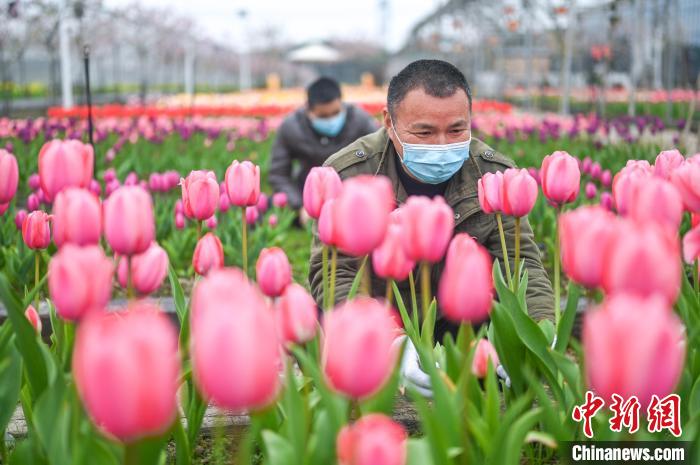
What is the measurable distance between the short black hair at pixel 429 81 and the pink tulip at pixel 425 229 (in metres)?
1.22

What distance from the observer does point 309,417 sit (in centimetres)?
133

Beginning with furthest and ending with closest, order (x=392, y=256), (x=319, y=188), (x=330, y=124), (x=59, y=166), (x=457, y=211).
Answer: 1. (x=330, y=124)
2. (x=457, y=211)
3. (x=319, y=188)
4. (x=59, y=166)
5. (x=392, y=256)

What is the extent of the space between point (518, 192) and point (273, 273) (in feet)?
1.78

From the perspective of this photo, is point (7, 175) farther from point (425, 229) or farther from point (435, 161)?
point (435, 161)

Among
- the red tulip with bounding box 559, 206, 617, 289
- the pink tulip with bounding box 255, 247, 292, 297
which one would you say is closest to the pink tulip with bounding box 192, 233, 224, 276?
the pink tulip with bounding box 255, 247, 292, 297

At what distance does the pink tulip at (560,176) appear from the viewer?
173 cm

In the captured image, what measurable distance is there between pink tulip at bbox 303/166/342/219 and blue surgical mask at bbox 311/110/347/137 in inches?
172

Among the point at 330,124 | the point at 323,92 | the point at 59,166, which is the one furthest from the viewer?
the point at 330,124

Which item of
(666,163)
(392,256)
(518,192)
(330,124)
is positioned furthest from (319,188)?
(330,124)

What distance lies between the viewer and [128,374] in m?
0.81

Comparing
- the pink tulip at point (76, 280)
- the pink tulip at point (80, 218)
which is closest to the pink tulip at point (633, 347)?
the pink tulip at point (76, 280)

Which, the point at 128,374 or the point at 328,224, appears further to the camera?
the point at 328,224

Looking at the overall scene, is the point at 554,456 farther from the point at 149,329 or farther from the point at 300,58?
the point at 300,58

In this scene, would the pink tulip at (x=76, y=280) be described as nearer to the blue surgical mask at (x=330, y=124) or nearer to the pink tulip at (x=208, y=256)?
the pink tulip at (x=208, y=256)
